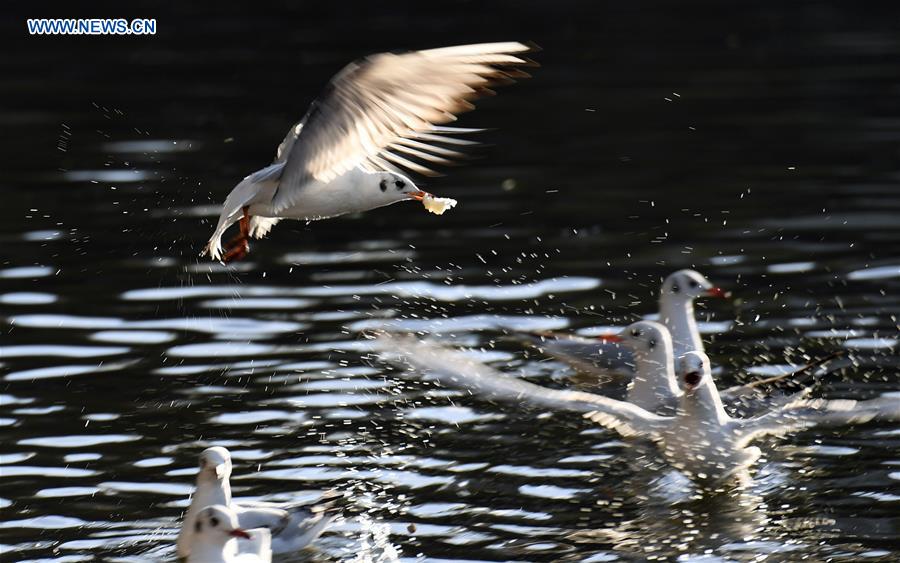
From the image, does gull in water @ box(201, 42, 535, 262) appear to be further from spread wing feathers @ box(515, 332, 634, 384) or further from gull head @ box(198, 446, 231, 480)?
spread wing feathers @ box(515, 332, 634, 384)

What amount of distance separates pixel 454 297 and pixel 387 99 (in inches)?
189

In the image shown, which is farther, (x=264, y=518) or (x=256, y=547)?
(x=264, y=518)

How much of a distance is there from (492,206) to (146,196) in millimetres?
3377

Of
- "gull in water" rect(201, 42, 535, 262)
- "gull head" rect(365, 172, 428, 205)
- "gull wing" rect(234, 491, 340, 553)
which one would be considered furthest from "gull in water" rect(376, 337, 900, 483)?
"gull wing" rect(234, 491, 340, 553)

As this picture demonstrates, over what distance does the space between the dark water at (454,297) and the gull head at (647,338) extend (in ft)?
2.08

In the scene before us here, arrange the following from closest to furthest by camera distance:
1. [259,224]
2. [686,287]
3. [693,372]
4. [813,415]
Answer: [813,415] → [693,372] → [259,224] → [686,287]

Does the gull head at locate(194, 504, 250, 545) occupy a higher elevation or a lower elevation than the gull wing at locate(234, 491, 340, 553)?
lower

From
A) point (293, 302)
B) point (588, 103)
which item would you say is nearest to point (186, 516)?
point (293, 302)

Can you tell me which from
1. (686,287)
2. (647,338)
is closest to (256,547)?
(647,338)

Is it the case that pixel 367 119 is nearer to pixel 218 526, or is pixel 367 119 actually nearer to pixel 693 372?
pixel 218 526

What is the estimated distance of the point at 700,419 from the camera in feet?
32.7

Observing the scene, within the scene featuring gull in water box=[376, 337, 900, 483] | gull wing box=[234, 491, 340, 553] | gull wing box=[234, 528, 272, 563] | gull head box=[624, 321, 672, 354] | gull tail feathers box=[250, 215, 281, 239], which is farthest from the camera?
gull head box=[624, 321, 672, 354]

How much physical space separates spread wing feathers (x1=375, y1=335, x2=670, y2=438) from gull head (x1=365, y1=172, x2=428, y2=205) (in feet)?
2.59

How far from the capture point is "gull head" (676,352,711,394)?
997 centimetres
